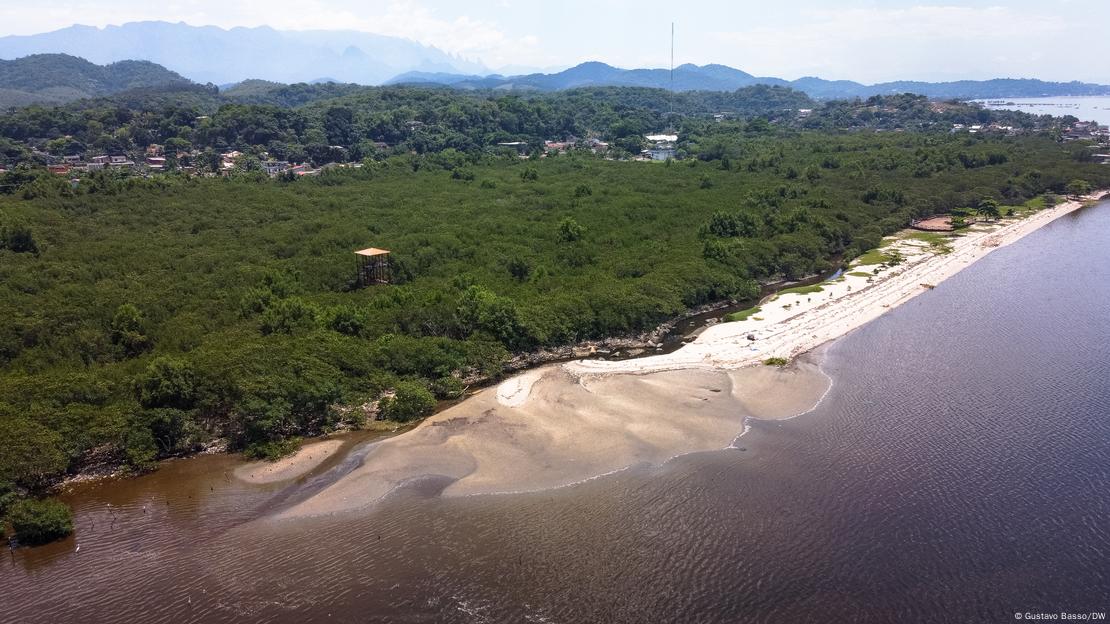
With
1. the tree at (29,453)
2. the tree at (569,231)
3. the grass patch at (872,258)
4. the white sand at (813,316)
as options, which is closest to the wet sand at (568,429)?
the white sand at (813,316)

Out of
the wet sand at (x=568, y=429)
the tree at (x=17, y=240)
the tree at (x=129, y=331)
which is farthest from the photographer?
the tree at (x=17, y=240)

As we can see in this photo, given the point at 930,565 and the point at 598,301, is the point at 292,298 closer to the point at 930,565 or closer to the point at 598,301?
the point at 598,301

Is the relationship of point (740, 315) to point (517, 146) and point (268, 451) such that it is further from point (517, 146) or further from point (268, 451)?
point (517, 146)

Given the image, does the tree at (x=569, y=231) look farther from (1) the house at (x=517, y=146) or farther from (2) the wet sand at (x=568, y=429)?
(1) the house at (x=517, y=146)

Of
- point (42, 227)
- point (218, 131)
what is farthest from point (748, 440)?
point (218, 131)

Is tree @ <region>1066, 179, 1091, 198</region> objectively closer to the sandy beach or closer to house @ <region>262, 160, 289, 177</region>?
the sandy beach
